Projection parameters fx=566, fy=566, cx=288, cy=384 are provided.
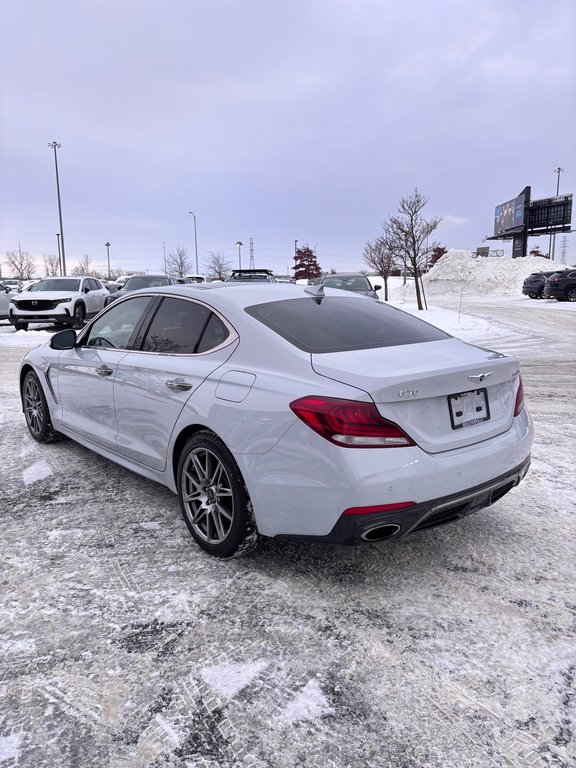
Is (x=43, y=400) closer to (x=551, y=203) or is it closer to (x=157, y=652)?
(x=157, y=652)

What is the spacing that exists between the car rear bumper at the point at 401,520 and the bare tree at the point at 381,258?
29.0m

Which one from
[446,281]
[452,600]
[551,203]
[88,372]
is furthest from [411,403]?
[551,203]

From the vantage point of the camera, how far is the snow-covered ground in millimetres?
1985

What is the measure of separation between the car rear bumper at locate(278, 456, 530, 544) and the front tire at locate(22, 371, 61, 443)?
340 centimetres

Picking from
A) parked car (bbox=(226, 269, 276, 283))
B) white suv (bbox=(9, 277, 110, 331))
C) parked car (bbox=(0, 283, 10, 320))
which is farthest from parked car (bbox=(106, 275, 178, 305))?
parked car (bbox=(0, 283, 10, 320))

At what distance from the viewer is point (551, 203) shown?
59.5 meters

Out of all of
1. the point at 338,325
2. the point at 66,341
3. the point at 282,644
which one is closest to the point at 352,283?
the point at 66,341

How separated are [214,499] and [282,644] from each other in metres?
0.94

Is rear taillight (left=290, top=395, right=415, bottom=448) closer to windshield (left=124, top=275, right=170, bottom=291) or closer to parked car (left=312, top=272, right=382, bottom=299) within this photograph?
parked car (left=312, top=272, right=382, bottom=299)

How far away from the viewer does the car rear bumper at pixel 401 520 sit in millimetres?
2566

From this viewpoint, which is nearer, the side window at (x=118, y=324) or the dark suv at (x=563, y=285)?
the side window at (x=118, y=324)

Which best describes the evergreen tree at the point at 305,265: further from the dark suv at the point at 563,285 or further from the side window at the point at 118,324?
the side window at the point at 118,324

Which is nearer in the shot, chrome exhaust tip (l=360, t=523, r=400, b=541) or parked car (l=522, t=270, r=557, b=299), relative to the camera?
chrome exhaust tip (l=360, t=523, r=400, b=541)

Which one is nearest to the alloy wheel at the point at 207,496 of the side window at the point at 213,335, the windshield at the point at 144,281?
the side window at the point at 213,335
